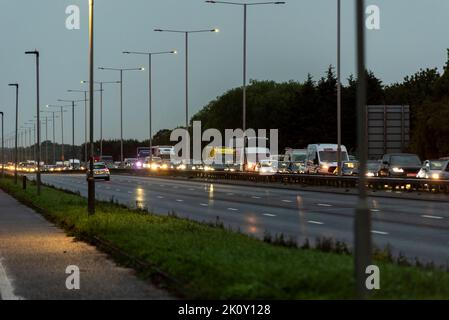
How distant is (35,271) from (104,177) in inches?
2521

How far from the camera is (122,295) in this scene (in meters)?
11.4

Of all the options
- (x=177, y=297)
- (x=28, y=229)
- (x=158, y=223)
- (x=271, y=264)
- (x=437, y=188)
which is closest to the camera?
(x=177, y=297)

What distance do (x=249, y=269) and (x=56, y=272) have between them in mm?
3735

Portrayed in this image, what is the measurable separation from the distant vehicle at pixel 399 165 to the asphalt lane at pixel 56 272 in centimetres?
3531

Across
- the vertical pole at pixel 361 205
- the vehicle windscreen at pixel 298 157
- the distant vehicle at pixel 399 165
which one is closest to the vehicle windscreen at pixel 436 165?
the distant vehicle at pixel 399 165

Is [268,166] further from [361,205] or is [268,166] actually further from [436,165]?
[361,205]

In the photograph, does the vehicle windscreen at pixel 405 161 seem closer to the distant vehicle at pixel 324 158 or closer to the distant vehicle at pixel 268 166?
the distant vehicle at pixel 324 158

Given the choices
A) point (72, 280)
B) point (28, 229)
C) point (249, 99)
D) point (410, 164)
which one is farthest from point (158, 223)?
point (249, 99)

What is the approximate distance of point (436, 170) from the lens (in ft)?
149

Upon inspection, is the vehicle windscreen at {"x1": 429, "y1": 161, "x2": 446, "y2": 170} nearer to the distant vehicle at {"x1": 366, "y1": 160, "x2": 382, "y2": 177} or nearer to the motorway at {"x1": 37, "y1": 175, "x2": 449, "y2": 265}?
the motorway at {"x1": 37, "y1": 175, "x2": 449, "y2": 265}

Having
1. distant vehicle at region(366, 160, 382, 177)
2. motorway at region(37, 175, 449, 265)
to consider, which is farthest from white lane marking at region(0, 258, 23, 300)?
distant vehicle at region(366, 160, 382, 177)

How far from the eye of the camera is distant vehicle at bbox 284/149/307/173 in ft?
246

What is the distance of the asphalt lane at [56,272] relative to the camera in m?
11.6

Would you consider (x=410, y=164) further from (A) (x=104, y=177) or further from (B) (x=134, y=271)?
(B) (x=134, y=271)
